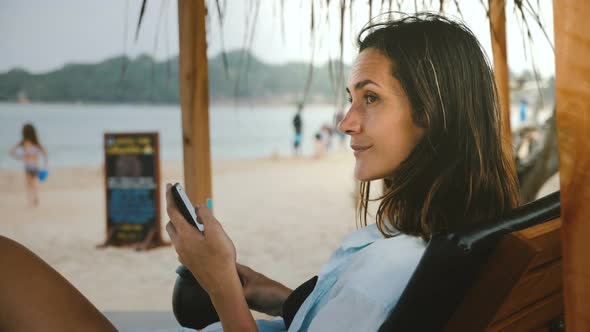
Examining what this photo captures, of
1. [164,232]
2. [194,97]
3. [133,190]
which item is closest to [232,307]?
[194,97]

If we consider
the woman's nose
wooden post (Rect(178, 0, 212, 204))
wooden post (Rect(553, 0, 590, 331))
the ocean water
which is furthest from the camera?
the ocean water

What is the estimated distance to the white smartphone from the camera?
1019 mm

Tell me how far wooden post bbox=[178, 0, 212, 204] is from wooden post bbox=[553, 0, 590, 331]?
1416mm

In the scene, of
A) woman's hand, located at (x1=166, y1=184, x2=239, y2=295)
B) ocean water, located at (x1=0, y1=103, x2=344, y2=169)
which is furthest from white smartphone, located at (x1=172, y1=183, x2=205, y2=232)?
ocean water, located at (x1=0, y1=103, x2=344, y2=169)

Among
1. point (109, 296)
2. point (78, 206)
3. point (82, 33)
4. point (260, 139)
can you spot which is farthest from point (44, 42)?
point (109, 296)

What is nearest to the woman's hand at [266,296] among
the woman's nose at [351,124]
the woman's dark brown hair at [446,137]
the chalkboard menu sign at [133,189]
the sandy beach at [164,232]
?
the woman's dark brown hair at [446,137]

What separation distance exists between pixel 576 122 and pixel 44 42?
151 ft

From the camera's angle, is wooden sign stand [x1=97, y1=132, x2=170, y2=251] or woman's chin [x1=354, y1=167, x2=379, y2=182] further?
wooden sign stand [x1=97, y1=132, x2=170, y2=251]

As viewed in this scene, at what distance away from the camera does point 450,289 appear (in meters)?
0.66

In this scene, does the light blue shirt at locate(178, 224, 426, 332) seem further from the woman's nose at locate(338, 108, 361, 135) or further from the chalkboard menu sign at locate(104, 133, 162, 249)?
the chalkboard menu sign at locate(104, 133, 162, 249)

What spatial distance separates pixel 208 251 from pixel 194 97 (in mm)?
973

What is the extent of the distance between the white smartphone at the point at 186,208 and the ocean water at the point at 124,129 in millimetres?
18776

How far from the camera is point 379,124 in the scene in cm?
106

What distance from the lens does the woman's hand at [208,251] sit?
0.99 metres
